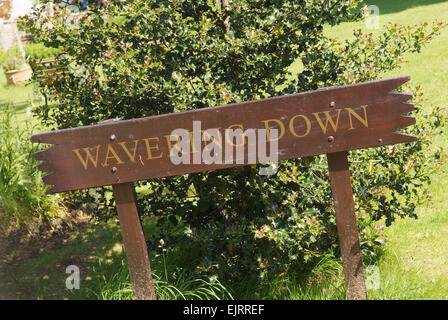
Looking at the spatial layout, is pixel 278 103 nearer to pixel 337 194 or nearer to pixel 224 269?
pixel 337 194

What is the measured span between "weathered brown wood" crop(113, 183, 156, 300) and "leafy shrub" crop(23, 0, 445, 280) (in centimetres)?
43

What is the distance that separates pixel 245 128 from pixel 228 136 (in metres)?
0.10

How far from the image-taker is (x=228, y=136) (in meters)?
2.94

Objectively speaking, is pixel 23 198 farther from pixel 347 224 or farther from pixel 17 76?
pixel 17 76

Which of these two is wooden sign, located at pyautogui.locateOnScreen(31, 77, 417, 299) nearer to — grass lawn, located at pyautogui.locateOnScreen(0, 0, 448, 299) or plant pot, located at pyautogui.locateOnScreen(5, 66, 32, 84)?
grass lawn, located at pyautogui.locateOnScreen(0, 0, 448, 299)

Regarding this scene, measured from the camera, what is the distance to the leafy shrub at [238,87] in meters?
3.46

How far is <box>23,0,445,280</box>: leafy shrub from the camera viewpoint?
346 cm

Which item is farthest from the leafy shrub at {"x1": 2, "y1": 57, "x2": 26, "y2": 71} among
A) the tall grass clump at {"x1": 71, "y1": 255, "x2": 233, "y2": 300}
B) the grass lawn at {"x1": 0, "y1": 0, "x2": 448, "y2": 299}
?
the tall grass clump at {"x1": 71, "y1": 255, "x2": 233, "y2": 300}

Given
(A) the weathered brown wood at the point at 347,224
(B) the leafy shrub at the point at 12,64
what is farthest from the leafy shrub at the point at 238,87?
(B) the leafy shrub at the point at 12,64

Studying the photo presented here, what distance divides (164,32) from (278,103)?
105cm

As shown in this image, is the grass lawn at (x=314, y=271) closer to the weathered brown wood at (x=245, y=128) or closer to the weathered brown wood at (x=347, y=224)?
the weathered brown wood at (x=347, y=224)

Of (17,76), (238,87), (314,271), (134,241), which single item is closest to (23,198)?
(134,241)

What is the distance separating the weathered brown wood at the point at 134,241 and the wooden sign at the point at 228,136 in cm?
11

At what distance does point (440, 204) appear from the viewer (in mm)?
4824
